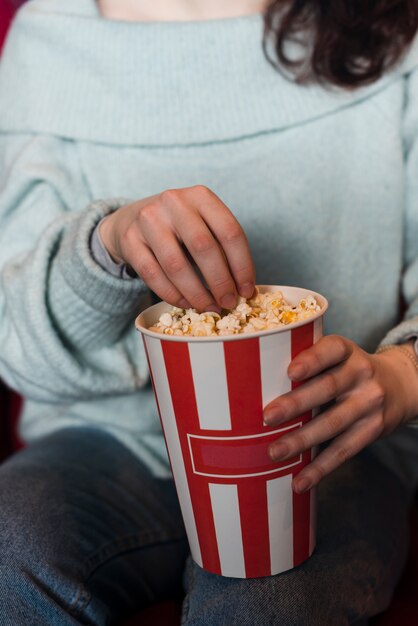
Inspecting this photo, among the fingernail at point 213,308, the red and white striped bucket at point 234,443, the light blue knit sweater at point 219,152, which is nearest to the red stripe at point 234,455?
the red and white striped bucket at point 234,443

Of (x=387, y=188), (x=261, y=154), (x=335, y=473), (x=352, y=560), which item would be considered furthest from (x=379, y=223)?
(x=352, y=560)

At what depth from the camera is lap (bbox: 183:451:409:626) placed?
622 millimetres

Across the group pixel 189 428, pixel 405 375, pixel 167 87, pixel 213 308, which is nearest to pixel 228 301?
pixel 213 308

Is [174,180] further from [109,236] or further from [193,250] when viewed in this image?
[193,250]

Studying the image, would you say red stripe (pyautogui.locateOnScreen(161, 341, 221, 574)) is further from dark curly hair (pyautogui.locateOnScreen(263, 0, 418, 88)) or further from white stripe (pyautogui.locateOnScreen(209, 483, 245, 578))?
dark curly hair (pyautogui.locateOnScreen(263, 0, 418, 88))

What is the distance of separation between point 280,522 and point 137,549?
0.26 meters

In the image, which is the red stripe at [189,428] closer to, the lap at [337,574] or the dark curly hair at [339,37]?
the lap at [337,574]

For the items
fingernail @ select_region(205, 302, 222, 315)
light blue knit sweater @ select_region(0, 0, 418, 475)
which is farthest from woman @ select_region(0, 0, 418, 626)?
fingernail @ select_region(205, 302, 222, 315)

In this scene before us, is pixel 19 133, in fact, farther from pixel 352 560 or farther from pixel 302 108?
pixel 352 560

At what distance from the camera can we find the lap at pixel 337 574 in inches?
24.5

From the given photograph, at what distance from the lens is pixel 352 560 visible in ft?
2.32

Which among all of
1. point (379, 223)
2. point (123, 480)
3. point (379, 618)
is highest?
point (379, 223)

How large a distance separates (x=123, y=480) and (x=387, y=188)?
1.79 feet

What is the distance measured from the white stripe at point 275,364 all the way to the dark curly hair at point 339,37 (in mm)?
522
